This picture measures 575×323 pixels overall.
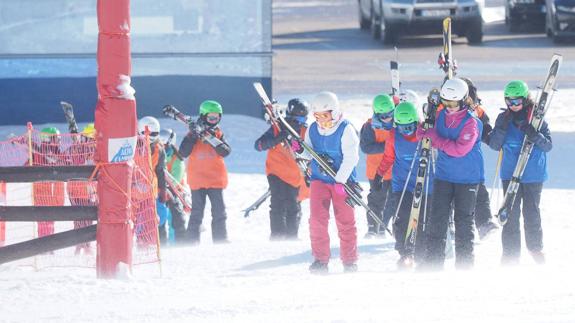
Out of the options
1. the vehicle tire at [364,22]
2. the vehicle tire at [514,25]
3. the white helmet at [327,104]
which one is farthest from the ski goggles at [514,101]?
the vehicle tire at [364,22]

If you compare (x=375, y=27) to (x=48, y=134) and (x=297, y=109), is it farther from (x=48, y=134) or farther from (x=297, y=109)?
(x=48, y=134)

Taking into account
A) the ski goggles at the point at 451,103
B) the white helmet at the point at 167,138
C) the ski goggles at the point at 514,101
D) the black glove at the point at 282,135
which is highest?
the ski goggles at the point at 451,103

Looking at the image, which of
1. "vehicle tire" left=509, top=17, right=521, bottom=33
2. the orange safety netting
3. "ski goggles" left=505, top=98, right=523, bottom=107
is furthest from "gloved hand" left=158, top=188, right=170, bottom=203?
"vehicle tire" left=509, top=17, right=521, bottom=33

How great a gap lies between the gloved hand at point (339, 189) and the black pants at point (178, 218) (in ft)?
8.09

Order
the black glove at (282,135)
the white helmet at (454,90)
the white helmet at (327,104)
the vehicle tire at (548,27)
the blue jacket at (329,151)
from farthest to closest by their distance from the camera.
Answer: the vehicle tire at (548,27)
the black glove at (282,135)
the blue jacket at (329,151)
the white helmet at (327,104)
the white helmet at (454,90)

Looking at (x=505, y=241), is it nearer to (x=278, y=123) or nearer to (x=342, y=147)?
(x=342, y=147)

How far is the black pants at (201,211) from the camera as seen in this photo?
10.9 metres

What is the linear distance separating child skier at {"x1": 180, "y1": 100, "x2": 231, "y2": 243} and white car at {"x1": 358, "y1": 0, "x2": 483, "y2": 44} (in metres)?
14.6

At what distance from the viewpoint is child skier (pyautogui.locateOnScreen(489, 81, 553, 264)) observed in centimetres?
910

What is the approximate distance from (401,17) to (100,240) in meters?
17.7

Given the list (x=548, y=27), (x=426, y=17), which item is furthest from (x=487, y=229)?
(x=548, y=27)

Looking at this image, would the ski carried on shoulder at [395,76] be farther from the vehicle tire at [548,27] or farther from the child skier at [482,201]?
the vehicle tire at [548,27]

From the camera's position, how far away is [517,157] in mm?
9156

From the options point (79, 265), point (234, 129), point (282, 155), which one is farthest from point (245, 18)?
point (79, 265)
